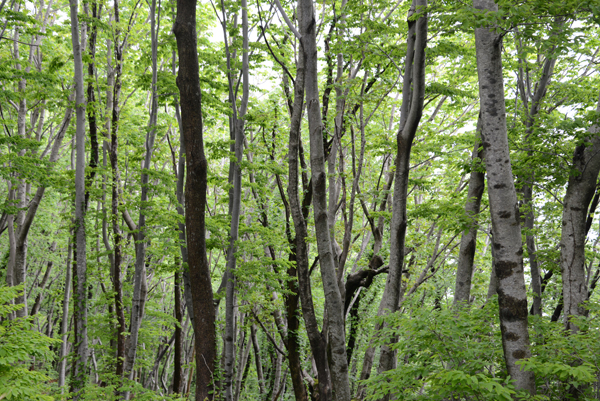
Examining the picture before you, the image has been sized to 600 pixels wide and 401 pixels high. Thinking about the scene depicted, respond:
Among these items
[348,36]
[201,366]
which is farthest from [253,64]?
[201,366]

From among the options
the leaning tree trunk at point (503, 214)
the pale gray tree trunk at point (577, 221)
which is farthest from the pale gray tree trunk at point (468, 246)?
the leaning tree trunk at point (503, 214)

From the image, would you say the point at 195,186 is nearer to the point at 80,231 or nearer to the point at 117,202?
the point at 80,231

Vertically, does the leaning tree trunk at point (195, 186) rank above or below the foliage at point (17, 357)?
above

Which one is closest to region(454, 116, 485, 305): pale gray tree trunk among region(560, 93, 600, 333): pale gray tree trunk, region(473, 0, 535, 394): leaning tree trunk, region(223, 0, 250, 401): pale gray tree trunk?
region(560, 93, 600, 333): pale gray tree trunk

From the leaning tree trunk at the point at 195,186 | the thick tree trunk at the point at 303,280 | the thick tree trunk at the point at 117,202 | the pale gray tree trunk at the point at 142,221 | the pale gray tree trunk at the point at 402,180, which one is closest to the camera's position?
the leaning tree trunk at the point at 195,186

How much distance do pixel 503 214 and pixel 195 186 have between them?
345 centimetres

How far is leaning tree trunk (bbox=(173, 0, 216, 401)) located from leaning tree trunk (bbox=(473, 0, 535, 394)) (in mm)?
3220

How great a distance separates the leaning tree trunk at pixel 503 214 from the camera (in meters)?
3.74

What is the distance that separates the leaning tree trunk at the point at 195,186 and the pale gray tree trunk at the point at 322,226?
1.68 meters

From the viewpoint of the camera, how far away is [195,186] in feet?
15.8

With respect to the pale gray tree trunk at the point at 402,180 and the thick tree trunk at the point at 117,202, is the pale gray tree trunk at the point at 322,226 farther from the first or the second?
the thick tree trunk at the point at 117,202

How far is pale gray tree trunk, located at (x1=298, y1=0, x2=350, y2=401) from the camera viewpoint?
563 centimetres

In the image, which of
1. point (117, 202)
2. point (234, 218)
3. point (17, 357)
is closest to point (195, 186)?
point (17, 357)

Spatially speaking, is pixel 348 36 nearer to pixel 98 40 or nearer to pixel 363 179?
pixel 363 179
